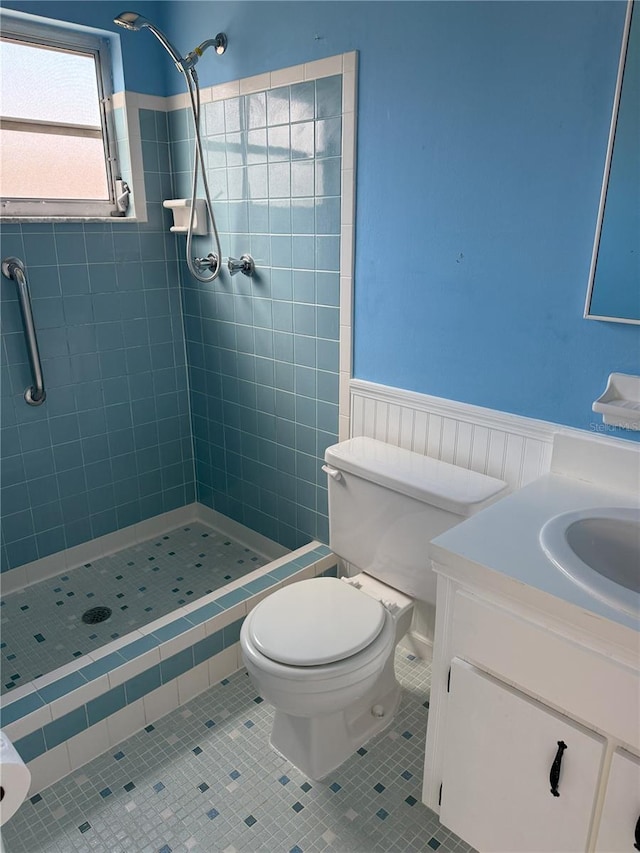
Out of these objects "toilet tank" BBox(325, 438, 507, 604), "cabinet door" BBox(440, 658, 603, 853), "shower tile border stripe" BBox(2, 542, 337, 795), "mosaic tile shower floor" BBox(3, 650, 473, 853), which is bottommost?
"mosaic tile shower floor" BBox(3, 650, 473, 853)

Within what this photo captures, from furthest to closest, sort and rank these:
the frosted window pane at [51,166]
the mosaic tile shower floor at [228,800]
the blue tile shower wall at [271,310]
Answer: the frosted window pane at [51,166] → the blue tile shower wall at [271,310] → the mosaic tile shower floor at [228,800]

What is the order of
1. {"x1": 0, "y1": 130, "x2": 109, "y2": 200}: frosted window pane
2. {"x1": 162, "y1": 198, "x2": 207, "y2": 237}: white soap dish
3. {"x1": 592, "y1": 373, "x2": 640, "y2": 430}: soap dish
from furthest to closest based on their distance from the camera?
1. {"x1": 162, "y1": 198, "x2": 207, "y2": 237}: white soap dish
2. {"x1": 0, "y1": 130, "x2": 109, "y2": 200}: frosted window pane
3. {"x1": 592, "y1": 373, "x2": 640, "y2": 430}: soap dish

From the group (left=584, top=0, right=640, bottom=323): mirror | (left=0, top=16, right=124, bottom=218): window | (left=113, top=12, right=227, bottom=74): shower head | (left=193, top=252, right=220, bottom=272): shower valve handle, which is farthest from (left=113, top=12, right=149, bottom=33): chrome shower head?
(left=584, top=0, right=640, bottom=323): mirror

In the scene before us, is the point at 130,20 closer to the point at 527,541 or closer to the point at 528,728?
the point at 527,541

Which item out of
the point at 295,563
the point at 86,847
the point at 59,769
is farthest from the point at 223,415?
the point at 86,847

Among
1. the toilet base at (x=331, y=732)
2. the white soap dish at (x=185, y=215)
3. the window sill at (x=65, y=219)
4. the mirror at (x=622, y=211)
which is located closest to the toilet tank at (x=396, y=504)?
the toilet base at (x=331, y=732)

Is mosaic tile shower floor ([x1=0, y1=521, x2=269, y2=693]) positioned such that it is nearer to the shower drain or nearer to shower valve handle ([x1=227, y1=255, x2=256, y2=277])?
the shower drain

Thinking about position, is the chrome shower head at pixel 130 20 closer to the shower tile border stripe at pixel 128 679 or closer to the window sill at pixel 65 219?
the window sill at pixel 65 219

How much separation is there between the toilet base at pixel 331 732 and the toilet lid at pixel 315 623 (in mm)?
268

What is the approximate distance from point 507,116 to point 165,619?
5.63 feet

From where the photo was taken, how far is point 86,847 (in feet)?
4.78

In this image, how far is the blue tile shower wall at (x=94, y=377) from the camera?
226 cm

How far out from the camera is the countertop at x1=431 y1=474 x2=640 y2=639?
106 cm

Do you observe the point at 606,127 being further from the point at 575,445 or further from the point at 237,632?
the point at 237,632
